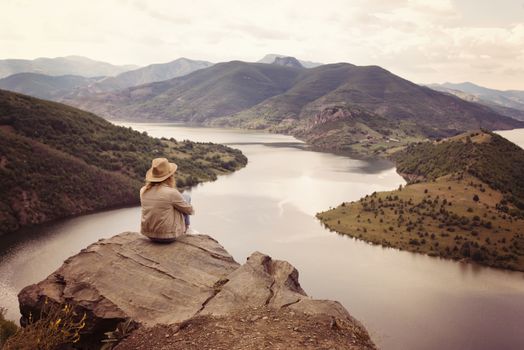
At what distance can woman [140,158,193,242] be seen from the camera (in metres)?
14.0

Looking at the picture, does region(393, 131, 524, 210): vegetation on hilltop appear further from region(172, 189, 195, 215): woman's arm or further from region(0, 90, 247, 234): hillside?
region(172, 189, 195, 215): woman's arm

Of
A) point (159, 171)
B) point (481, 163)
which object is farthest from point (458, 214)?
point (159, 171)

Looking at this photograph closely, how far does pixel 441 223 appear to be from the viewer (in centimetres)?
8119

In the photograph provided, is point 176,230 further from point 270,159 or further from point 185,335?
point 270,159

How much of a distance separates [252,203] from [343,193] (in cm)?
2989

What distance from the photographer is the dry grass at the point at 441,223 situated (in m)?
70.4

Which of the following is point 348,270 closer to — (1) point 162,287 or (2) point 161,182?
(2) point 161,182

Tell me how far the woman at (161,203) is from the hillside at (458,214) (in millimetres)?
65910

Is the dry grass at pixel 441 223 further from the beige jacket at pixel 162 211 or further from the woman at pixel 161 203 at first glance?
the woman at pixel 161 203

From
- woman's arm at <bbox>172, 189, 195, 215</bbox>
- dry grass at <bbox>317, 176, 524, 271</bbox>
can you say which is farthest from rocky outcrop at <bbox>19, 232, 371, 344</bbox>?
dry grass at <bbox>317, 176, 524, 271</bbox>

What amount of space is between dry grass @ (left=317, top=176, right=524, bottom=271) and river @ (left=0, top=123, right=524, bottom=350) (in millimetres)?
3375

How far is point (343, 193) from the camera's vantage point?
116 m

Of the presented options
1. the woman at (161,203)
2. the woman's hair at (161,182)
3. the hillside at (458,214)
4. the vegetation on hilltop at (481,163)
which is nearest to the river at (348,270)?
the hillside at (458,214)

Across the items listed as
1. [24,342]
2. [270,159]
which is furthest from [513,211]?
[270,159]
